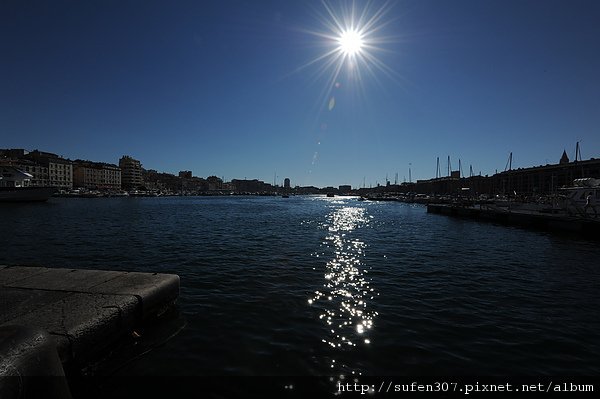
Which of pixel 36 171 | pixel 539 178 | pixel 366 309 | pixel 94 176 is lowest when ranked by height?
pixel 366 309

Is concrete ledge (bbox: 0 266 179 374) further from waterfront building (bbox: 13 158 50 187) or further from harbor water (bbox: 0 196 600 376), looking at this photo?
waterfront building (bbox: 13 158 50 187)

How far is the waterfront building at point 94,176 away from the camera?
176 m

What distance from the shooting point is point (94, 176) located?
602ft

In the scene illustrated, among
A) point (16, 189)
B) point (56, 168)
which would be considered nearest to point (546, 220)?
point (16, 189)

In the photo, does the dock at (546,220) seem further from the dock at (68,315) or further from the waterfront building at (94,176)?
the waterfront building at (94,176)

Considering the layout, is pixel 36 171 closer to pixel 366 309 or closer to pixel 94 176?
pixel 94 176

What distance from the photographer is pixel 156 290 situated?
7629 millimetres

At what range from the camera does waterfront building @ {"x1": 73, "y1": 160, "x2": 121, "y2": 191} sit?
579 feet

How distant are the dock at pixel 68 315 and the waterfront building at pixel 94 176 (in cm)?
20242

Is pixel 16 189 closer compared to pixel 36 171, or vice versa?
pixel 16 189

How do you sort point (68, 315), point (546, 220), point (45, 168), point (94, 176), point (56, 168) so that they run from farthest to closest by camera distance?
1. point (94, 176)
2. point (56, 168)
3. point (45, 168)
4. point (546, 220)
5. point (68, 315)

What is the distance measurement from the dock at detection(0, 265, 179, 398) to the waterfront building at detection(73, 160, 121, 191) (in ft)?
664

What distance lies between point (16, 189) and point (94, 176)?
114007 millimetres

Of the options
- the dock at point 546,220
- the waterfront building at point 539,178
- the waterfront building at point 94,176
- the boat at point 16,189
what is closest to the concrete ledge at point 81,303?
the dock at point 546,220
